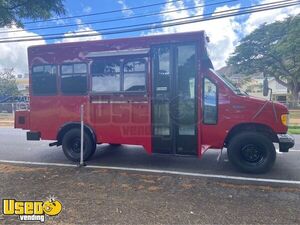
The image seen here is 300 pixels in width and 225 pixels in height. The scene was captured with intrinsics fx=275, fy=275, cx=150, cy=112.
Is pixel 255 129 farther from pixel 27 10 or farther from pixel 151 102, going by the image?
pixel 27 10

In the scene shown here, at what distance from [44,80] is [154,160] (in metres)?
3.63

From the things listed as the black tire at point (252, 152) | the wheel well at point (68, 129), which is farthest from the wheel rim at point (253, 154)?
the wheel well at point (68, 129)

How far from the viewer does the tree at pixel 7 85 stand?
41.5 metres

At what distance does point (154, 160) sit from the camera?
7402mm

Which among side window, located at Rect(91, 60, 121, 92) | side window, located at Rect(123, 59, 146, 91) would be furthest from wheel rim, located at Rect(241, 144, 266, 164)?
side window, located at Rect(91, 60, 121, 92)

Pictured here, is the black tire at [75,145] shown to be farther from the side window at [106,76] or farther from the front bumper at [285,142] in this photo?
the front bumper at [285,142]

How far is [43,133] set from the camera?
24.7 feet

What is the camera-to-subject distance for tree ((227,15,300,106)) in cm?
3516

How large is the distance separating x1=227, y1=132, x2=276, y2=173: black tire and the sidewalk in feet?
2.53

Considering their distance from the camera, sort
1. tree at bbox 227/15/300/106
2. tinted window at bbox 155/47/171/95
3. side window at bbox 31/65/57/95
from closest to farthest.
A: tinted window at bbox 155/47/171/95 < side window at bbox 31/65/57/95 < tree at bbox 227/15/300/106

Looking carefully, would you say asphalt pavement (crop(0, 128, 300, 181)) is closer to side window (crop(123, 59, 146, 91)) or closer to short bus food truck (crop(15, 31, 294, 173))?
short bus food truck (crop(15, 31, 294, 173))

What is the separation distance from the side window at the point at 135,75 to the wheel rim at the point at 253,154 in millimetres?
2675

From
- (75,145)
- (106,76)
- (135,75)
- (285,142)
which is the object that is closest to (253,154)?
(285,142)

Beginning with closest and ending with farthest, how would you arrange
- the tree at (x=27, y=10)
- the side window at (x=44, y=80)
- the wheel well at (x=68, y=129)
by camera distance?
1. the tree at (x=27, y=10)
2. the wheel well at (x=68, y=129)
3. the side window at (x=44, y=80)
